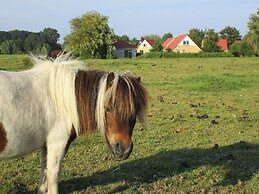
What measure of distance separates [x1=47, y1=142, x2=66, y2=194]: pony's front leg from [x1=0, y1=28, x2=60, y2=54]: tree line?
1568 inches

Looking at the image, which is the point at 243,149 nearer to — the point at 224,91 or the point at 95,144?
the point at 95,144

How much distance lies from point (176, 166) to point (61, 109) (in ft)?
9.46

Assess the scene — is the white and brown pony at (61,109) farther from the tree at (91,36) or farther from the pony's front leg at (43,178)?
the tree at (91,36)

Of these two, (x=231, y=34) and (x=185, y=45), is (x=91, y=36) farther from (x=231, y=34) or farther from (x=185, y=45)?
(x=231, y=34)

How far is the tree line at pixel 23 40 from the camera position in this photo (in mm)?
61434

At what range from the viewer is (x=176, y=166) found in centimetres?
670

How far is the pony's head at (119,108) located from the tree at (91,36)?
60.2 metres

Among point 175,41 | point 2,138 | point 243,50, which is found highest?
point 2,138

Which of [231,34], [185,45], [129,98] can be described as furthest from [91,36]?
[129,98]

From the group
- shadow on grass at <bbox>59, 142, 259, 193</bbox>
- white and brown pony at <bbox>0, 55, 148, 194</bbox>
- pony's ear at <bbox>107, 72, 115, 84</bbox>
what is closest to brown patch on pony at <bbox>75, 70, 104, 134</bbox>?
white and brown pony at <bbox>0, 55, 148, 194</bbox>

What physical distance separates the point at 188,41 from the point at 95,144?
82349 mm

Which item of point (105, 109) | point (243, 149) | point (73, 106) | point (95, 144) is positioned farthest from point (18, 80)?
point (243, 149)

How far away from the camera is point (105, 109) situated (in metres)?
4.45

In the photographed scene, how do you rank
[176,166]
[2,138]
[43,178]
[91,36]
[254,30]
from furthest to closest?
[91,36]
[254,30]
[176,166]
[43,178]
[2,138]
